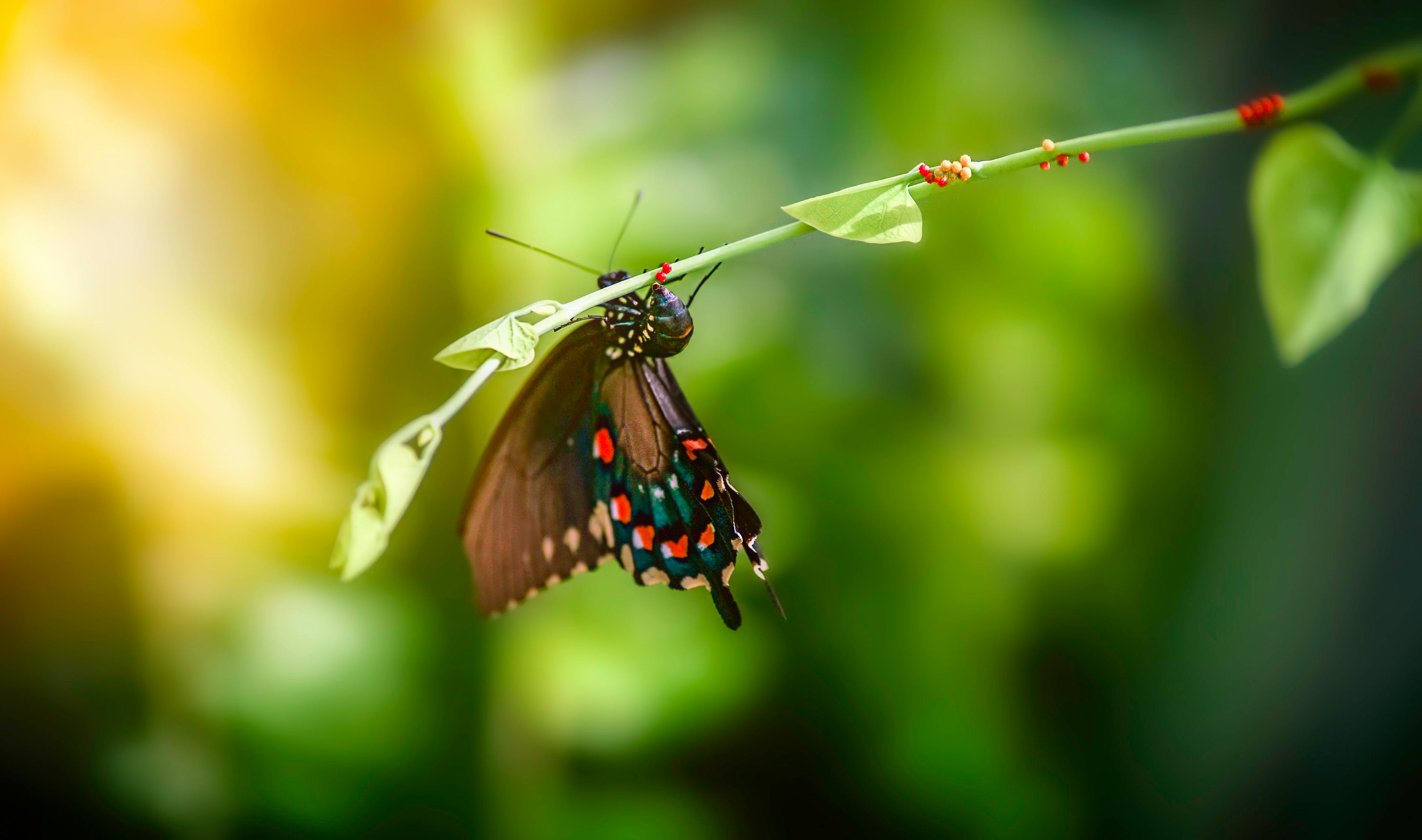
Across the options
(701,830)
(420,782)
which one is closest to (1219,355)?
(701,830)

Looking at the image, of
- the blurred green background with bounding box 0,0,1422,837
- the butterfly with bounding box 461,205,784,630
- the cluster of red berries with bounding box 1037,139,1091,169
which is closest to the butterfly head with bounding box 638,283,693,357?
the butterfly with bounding box 461,205,784,630

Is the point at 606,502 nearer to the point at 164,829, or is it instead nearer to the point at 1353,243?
the point at 1353,243

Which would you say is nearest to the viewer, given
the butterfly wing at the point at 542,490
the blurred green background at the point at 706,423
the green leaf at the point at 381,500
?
the green leaf at the point at 381,500

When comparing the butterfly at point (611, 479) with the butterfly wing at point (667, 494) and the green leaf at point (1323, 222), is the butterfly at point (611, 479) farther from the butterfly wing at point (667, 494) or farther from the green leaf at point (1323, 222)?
the green leaf at point (1323, 222)

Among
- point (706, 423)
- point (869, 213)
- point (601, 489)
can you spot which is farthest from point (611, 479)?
point (706, 423)

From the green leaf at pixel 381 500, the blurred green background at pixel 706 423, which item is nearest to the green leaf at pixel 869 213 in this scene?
the green leaf at pixel 381 500

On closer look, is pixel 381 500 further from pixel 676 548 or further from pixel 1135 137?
pixel 1135 137
